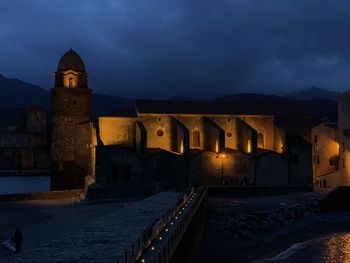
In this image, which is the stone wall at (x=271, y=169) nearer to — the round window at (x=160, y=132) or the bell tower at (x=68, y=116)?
the round window at (x=160, y=132)

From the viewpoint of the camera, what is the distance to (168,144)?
4816cm

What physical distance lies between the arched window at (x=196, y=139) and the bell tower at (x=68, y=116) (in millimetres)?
11606

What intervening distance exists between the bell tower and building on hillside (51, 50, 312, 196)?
0.34 feet

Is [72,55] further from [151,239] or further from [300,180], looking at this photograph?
[151,239]

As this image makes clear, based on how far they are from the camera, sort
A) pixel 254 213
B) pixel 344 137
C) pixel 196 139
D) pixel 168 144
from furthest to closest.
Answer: pixel 344 137 → pixel 196 139 → pixel 168 144 → pixel 254 213

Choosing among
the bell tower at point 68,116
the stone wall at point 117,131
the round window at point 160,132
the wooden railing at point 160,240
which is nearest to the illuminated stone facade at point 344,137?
the round window at point 160,132

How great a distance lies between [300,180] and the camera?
158ft

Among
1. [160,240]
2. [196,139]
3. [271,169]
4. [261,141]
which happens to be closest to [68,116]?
[196,139]

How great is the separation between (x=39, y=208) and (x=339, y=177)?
96.5ft

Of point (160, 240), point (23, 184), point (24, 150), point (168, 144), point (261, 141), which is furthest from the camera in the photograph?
point (24, 150)

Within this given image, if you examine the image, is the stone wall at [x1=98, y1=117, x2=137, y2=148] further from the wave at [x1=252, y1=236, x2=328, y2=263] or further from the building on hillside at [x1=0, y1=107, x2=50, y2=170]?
the building on hillside at [x1=0, y1=107, x2=50, y2=170]

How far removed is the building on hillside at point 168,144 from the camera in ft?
145

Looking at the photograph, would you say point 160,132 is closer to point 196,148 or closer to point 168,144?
point 168,144

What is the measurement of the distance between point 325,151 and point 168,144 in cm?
1962
